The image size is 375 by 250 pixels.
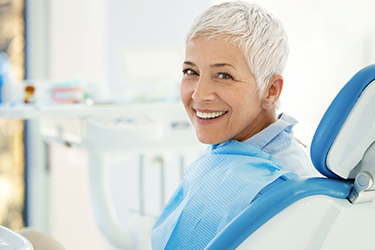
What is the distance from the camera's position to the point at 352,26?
5.34 feet

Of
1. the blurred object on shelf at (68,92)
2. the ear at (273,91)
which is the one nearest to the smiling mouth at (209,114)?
the ear at (273,91)

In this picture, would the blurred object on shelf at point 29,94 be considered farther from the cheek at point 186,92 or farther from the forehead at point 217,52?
the forehead at point 217,52

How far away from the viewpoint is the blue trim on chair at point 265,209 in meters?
0.65

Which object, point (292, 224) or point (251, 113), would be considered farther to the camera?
point (251, 113)

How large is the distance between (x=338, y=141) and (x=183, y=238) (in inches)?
15.8

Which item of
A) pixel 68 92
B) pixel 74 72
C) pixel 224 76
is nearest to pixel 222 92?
pixel 224 76

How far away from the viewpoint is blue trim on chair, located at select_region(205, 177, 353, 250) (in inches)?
25.4

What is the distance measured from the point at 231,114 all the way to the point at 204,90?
85mm

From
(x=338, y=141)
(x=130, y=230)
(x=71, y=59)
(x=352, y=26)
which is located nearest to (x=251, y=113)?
(x=338, y=141)

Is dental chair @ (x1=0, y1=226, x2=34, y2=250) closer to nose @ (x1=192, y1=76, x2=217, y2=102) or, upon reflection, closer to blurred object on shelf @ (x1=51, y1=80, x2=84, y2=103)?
nose @ (x1=192, y1=76, x2=217, y2=102)

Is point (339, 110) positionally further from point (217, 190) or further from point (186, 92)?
point (186, 92)

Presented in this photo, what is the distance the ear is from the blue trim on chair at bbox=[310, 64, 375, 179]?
0.25 m

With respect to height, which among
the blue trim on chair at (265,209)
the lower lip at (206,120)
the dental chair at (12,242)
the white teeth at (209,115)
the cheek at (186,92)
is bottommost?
the dental chair at (12,242)

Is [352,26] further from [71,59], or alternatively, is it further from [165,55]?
[71,59]
